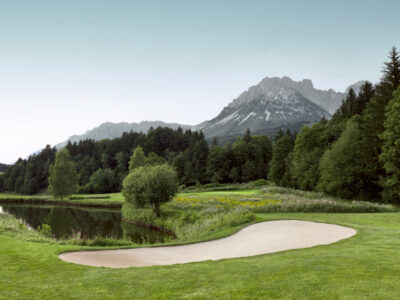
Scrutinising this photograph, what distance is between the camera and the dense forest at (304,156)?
110 ft

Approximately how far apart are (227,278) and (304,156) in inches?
1738

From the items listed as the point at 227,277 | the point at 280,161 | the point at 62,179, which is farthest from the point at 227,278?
the point at 62,179

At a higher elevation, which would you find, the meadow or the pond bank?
the meadow

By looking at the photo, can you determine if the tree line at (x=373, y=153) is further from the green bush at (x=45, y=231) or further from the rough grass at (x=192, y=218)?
the green bush at (x=45, y=231)

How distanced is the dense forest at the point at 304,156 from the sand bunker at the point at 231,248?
17314mm

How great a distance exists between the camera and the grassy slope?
6678 millimetres

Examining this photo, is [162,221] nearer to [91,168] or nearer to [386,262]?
[386,262]

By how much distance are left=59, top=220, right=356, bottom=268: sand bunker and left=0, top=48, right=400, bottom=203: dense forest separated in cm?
1731

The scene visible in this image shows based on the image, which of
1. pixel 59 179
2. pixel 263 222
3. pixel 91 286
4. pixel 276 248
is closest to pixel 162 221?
pixel 263 222

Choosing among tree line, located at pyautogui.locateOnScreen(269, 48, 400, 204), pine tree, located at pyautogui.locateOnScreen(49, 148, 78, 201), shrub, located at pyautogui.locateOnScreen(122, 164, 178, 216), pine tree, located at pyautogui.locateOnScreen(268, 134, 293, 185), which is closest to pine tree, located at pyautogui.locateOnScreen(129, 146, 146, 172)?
pine tree, located at pyautogui.locateOnScreen(49, 148, 78, 201)

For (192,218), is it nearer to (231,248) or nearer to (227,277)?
(231,248)

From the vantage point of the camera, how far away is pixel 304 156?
160ft

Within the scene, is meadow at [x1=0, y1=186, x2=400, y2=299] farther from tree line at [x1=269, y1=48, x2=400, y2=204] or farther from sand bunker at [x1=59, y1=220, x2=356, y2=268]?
tree line at [x1=269, y1=48, x2=400, y2=204]

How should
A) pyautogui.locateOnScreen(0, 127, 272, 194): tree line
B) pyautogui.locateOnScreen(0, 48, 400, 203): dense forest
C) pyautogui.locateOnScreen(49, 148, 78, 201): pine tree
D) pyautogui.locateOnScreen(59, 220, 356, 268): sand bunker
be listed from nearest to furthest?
pyautogui.locateOnScreen(59, 220, 356, 268): sand bunker → pyautogui.locateOnScreen(0, 48, 400, 203): dense forest → pyautogui.locateOnScreen(49, 148, 78, 201): pine tree → pyautogui.locateOnScreen(0, 127, 272, 194): tree line
